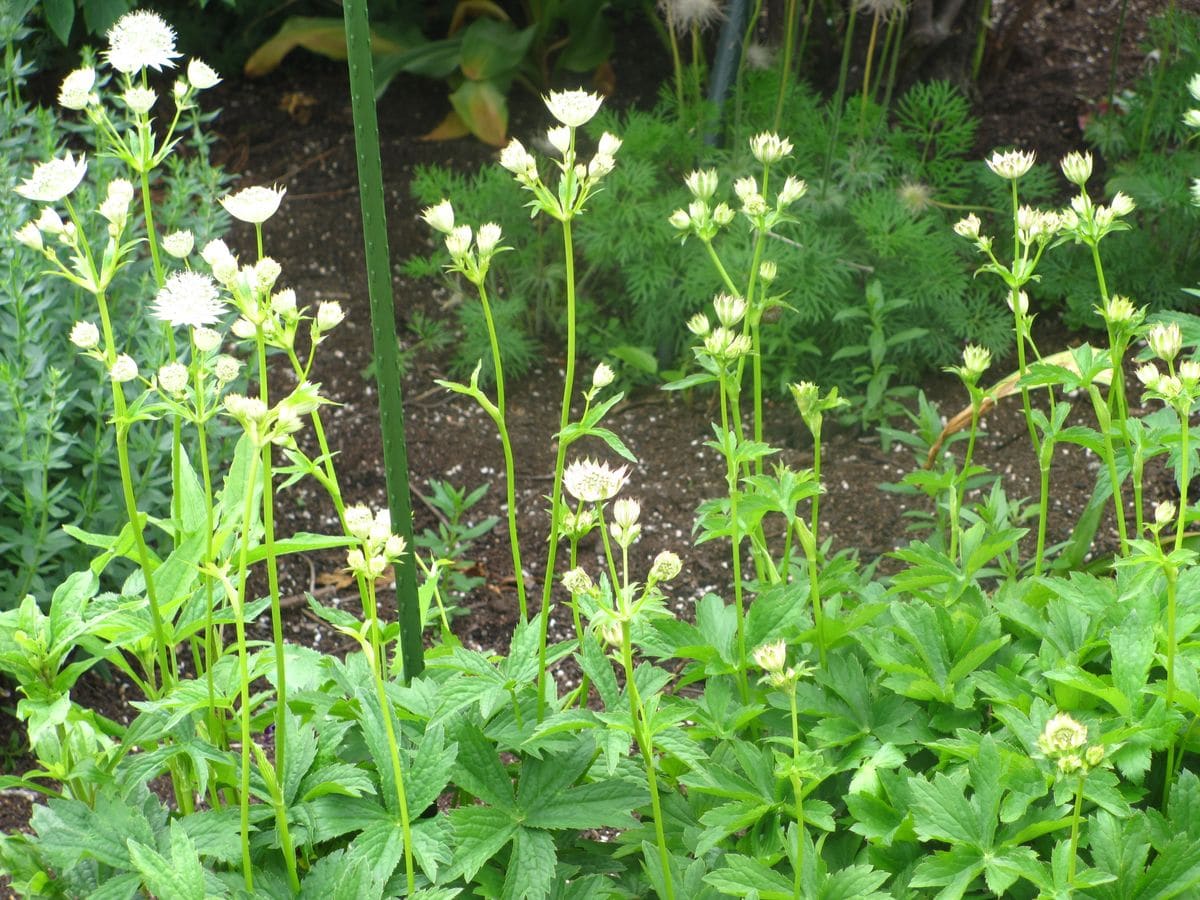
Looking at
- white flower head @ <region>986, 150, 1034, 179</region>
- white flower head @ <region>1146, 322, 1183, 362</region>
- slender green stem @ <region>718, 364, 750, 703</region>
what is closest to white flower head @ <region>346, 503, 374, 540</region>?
slender green stem @ <region>718, 364, 750, 703</region>

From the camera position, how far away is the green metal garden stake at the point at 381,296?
4.61 feet

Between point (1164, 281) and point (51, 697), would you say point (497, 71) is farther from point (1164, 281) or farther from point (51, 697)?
point (51, 697)

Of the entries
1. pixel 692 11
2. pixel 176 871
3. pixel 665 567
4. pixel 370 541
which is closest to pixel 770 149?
pixel 665 567

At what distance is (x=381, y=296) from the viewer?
1431mm

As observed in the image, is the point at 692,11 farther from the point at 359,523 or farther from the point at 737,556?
the point at 359,523

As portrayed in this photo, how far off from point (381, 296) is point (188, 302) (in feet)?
0.68

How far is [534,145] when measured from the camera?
3.92 m

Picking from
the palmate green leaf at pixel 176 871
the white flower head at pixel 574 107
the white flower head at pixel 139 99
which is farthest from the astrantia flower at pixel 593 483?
the white flower head at pixel 139 99

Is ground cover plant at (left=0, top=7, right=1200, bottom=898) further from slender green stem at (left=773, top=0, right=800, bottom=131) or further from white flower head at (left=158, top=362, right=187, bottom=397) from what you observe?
slender green stem at (left=773, top=0, right=800, bottom=131)

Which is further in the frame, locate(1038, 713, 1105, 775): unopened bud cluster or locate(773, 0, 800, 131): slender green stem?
locate(773, 0, 800, 131): slender green stem

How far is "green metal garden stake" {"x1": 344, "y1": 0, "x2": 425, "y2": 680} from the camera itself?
1.41m

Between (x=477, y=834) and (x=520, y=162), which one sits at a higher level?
(x=520, y=162)

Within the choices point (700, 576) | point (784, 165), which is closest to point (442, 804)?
point (700, 576)

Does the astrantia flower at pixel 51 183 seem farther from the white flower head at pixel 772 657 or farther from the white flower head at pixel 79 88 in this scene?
the white flower head at pixel 772 657
